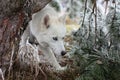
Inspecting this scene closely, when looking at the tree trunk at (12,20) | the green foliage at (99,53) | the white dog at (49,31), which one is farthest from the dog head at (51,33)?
the tree trunk at (12,20)

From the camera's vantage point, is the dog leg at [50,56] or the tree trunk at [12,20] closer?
the tree trunk at [12,20]

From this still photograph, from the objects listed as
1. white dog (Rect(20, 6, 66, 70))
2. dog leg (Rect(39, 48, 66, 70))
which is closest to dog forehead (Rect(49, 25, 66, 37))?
white dog (Rect(20, 6, 66, 70))

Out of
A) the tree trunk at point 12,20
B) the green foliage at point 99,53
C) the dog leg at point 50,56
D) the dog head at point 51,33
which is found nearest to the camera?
the tree trunk at point 12,20

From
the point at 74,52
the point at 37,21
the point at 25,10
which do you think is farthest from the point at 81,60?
the point at 37,21

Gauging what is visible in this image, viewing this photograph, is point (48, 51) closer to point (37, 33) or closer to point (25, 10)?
point (37, 33)

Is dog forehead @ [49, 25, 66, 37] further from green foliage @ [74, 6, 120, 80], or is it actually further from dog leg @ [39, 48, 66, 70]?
green foliage @ [74, 6, 120, 80]

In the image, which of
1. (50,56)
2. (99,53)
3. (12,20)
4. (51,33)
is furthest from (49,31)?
(12,20)

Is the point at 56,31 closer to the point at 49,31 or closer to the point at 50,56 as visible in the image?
the point at 49,31

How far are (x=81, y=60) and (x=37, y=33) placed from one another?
102 cm

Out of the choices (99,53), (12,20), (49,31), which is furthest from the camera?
(49,31)

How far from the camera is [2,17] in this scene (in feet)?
6.89

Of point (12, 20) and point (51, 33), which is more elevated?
point (12, 20)

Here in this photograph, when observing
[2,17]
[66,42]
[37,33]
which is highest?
[2,17]

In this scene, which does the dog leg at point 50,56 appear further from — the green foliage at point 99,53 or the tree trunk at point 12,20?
the tree trunk at point 12,20
